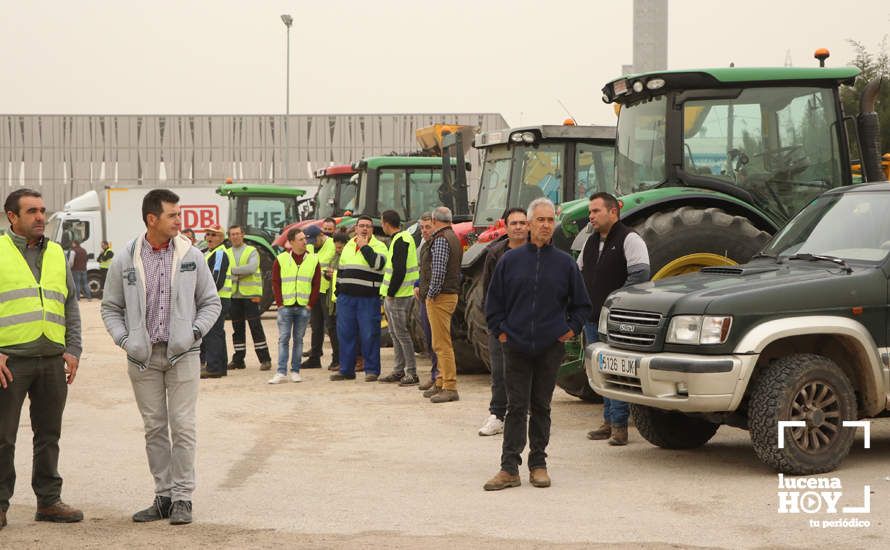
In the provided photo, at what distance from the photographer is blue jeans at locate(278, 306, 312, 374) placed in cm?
1575

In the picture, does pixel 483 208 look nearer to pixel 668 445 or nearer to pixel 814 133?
pixel 814 133

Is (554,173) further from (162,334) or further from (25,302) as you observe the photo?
(25,302)

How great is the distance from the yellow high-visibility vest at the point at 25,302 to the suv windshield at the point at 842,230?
5.22 metres

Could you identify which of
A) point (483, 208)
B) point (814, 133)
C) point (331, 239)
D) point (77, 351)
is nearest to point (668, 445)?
point (814, 133)

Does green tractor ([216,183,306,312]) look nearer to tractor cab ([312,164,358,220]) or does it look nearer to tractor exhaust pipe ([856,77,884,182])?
tractor cab ([312,164,358,220])

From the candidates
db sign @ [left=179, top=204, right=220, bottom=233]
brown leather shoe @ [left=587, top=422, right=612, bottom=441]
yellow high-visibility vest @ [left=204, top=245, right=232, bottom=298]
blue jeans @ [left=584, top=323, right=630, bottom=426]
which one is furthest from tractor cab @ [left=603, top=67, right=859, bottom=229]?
db sign @ [left=179, top=204, right=220, bottom=233]

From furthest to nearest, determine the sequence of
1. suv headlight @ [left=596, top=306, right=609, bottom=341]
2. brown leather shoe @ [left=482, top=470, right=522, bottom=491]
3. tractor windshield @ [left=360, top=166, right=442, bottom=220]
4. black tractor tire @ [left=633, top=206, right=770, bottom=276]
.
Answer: tractor windshield @ [left=360, top=166, right=442, bottom=220], black tractor tire @ [left=633, top=206, right=770, bottom=276], suv headlight @ [left=596, top=306, right=609, bottom=341], brown leather shoe @ [left=482, top=470, right=522, bottom=491]

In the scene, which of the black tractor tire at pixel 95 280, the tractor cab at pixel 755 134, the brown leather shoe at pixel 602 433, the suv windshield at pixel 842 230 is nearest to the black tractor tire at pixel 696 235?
the tractor cab at pixel 755 134

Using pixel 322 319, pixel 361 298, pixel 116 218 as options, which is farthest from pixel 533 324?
pixel 116 218

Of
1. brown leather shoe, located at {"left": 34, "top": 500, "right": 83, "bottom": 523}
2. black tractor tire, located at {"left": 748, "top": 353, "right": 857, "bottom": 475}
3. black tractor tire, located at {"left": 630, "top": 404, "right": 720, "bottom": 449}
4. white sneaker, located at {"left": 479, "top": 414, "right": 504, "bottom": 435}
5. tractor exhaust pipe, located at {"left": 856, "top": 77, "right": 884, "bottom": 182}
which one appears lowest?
white sneaker, located at {"left": 479, "top": 414, "right": 504, "bottom": 435}

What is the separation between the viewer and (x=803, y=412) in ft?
28.6

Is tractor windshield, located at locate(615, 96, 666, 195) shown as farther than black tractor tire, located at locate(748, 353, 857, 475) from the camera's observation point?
Yes

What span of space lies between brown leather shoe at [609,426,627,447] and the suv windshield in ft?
5.72

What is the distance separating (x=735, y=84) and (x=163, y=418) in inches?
251
